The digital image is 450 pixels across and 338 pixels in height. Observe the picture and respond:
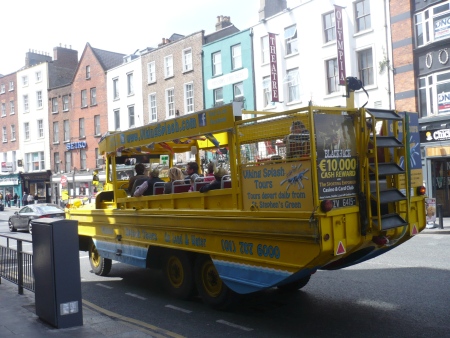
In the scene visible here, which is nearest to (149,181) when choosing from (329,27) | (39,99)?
(329,27)

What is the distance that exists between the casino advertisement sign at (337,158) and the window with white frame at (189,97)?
26.9m

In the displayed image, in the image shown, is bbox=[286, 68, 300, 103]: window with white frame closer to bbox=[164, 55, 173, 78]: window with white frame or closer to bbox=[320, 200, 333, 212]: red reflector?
bbox=[164, 55, 173, 78]: window with white frame

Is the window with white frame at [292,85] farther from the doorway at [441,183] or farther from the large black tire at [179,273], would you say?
the large black tire at [179,273]

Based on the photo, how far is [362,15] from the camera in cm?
2317

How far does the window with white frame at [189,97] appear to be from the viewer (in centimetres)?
3247

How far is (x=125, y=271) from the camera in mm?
11078

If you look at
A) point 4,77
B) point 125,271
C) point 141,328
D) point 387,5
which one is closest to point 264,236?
point 141,328

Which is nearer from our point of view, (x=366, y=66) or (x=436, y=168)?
(x=436, y=168)

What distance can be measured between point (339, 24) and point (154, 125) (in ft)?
56.8

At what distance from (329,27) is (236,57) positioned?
6.54m

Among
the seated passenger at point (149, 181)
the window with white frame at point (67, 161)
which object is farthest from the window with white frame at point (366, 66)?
the window with white frame at point (67, 161)

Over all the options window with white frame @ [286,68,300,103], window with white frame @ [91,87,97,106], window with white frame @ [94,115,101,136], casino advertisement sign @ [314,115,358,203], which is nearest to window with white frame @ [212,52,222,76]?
window with white frame @ [286,68,300,103]

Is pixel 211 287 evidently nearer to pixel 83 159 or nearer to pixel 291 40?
pixel 291 40

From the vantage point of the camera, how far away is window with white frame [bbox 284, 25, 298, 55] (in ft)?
85.5
